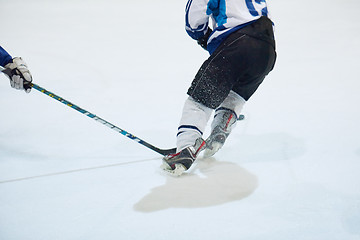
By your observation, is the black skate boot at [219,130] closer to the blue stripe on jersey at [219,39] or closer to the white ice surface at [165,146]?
the white ice surface at [165,146]

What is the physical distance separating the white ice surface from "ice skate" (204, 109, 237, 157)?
0.06 m

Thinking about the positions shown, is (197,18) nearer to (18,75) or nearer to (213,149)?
(213,149)

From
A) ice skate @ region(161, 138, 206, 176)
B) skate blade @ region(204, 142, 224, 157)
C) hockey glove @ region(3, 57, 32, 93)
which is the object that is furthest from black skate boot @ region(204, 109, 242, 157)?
hockey glove @ region(3, 57, 32, 93)

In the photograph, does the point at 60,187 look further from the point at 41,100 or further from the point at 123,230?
the point at 41,100

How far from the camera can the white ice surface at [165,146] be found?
1324 millimetres

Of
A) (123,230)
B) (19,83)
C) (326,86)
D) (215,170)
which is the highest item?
(19,83)

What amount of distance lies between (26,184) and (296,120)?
4.22 feet

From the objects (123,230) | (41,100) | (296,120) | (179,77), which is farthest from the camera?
(179,77)

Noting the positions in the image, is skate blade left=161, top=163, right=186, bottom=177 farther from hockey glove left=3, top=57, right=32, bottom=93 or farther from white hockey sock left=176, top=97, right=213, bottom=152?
hockey glove left=3, top=57, right=32, bottom=93

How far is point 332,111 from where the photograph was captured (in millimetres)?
2195

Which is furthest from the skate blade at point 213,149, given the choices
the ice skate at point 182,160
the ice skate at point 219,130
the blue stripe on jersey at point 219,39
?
the blue stripe on jersey at point 219,39

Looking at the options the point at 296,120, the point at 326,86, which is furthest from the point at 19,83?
the point at 326,86

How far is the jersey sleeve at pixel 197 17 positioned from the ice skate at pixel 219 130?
343mm

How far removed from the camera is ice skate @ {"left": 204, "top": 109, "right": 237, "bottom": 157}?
5.58 feet
